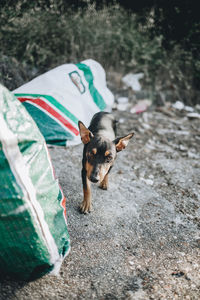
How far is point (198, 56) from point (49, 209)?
4.64m

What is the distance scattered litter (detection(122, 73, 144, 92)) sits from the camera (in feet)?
16.2

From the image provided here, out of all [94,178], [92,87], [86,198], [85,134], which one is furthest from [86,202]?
[92,87]

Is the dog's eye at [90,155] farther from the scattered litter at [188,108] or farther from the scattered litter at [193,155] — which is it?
the scattered litter at [188,108]

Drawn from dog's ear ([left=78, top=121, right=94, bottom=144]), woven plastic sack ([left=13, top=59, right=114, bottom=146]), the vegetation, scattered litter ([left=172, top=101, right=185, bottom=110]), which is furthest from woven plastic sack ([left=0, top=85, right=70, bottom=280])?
scattered litter ([left=172, top=101, right=185, bottom=110])

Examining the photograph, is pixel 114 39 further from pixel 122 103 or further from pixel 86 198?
pixel 86 198

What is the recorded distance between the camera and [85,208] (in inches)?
94.8

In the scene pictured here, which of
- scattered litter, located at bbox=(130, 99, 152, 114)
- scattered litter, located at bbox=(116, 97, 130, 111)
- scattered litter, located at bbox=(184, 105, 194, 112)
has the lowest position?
scattered litter, located at bbox=(184, 105, 194, 112)

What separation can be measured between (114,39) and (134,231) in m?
3.75

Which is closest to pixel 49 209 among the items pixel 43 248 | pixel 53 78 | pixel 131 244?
pixel 43 248

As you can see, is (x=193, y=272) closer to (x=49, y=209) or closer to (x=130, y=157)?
(x=49, y=209)

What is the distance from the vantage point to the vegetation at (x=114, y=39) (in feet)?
14.6

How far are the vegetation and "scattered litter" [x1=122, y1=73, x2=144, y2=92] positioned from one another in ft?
0.54

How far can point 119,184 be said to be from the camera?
9.48 ft

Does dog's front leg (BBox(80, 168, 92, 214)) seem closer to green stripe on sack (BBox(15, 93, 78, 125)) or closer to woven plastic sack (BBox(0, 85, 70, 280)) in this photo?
woven plastic sack (BBox(0, 85, 70, 280))
